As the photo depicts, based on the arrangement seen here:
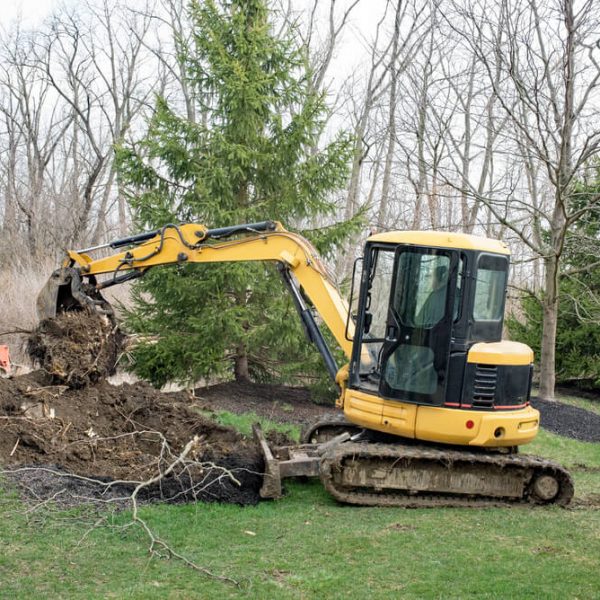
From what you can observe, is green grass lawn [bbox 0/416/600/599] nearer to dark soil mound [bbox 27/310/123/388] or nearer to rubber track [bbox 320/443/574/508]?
rubber track [bbox 320/443/574/508]

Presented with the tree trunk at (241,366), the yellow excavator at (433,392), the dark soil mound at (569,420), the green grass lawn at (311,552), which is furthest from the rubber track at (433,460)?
the tree trunk at (241,366)

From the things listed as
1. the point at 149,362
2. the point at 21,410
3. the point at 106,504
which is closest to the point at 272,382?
the point at 149,362

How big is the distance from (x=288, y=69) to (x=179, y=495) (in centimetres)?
855

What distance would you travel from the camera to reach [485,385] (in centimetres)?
724

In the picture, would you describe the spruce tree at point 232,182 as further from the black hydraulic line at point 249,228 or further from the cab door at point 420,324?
the cab door at point 420,324

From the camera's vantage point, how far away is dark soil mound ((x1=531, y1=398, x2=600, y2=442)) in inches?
481

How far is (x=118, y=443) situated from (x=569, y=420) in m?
8.25

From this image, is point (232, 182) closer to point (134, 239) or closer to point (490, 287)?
point (134, 239)

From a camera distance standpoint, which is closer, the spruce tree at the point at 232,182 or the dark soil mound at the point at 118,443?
the dark soil mound at the point at 118,443

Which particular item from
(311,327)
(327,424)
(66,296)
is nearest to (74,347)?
(66,296)

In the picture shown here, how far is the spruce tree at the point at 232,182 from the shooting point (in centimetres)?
1251

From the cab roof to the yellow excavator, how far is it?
11 mm

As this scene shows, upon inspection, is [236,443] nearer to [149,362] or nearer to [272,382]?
[149,362]

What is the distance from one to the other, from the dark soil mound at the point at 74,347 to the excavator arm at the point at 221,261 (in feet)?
0.90
